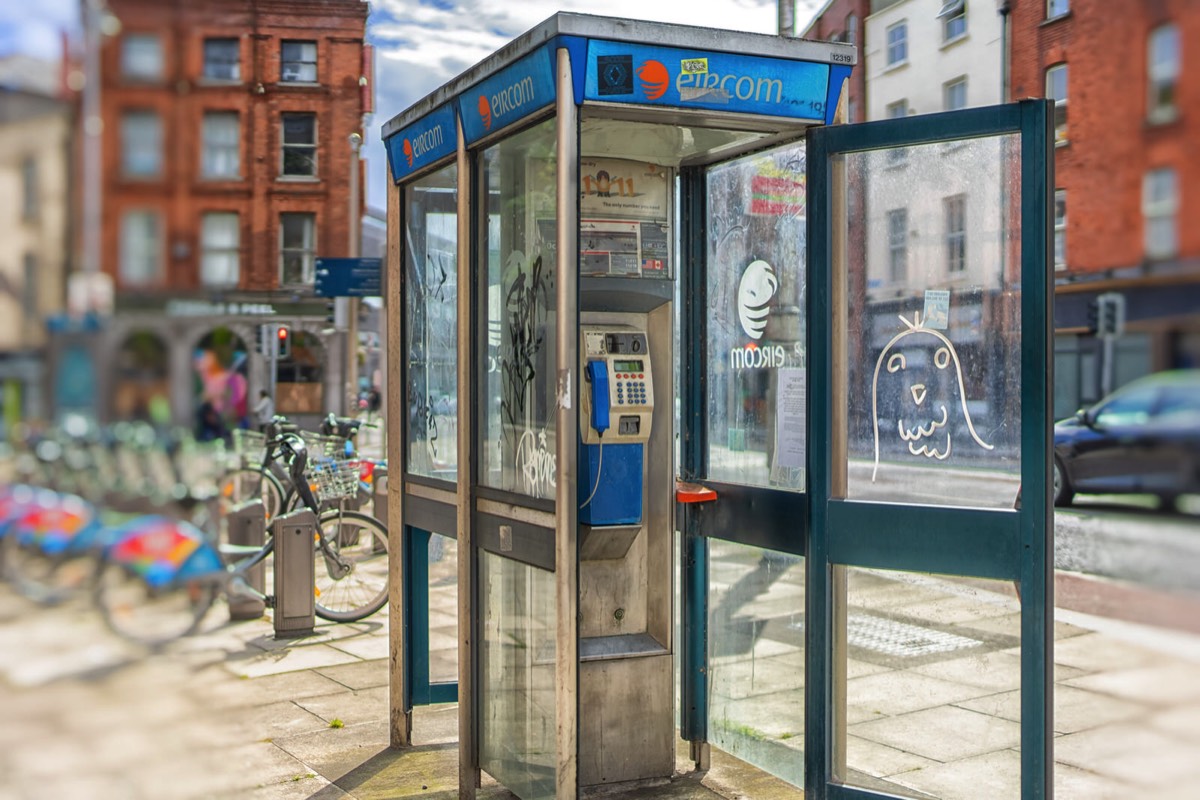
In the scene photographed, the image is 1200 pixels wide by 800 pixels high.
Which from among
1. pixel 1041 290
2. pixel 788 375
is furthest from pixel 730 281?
pixel 1041 290

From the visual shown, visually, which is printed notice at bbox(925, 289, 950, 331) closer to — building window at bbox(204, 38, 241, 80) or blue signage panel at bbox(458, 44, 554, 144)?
blue signage panel at bbox(458, 44, 554, 144)

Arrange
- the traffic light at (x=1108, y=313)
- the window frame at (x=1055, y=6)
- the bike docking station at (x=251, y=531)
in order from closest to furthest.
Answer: the bike docking station at (x=251, y=531) < the traffic light at (x=1108, y=313) < the window frame at (x=1055, y=6)

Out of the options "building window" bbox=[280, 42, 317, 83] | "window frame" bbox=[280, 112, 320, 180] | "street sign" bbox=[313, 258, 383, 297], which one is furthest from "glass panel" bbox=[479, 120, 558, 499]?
"window frame" bbox=[280, 112, 320, 180]

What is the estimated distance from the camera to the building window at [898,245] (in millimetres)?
3719

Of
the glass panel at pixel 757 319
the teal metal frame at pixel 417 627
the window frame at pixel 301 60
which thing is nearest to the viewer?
the glass panel at pixel 757 319

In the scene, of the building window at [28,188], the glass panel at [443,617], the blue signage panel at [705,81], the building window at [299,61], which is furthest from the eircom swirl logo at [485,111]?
the building window at [299,61]

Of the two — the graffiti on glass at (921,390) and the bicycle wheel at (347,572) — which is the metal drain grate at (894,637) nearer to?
the graffiti on glass at (921,390)

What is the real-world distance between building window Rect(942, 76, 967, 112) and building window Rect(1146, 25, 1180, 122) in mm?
11050

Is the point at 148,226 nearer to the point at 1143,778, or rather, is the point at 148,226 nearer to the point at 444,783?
the point at 444,783

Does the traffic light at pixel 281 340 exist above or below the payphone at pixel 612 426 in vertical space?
above

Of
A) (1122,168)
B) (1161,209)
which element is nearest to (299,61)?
(1122,168)

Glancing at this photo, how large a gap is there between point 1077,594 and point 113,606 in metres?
Answer: 8.91

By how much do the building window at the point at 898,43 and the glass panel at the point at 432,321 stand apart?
9.28 metres

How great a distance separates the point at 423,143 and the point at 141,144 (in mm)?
3607
